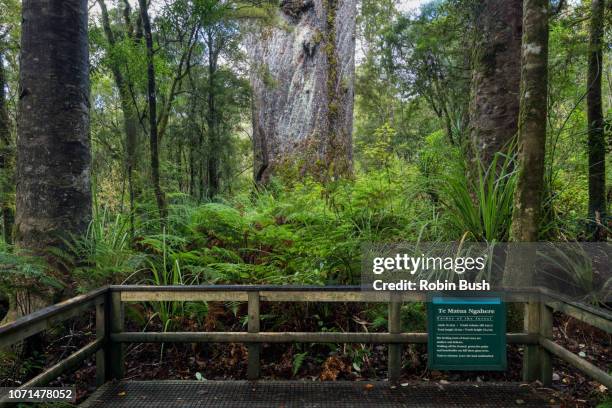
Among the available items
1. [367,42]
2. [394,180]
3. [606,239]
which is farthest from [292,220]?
[367,42]

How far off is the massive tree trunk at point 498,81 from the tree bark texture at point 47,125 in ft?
13.5

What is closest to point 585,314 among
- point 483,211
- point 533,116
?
point 483,211

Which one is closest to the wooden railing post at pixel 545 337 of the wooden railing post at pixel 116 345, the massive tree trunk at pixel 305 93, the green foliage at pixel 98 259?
the wooden railing post at pixel 116 345

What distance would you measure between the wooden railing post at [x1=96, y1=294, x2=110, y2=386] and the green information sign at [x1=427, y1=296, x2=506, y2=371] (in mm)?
2666

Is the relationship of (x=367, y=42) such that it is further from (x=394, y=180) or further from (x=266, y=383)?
(x=266, y=383)

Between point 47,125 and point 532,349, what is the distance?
4.70 meters

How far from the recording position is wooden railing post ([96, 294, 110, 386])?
3438mm

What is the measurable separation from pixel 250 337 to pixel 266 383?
0.39 meters

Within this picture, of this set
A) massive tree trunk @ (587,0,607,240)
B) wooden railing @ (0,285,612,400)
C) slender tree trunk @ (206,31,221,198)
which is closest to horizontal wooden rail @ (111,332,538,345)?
wooden railing @ (0,285,612,400)

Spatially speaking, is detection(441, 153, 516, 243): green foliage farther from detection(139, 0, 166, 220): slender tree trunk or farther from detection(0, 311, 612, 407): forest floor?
detection(139, 0, 166, 220): slender tree trunk

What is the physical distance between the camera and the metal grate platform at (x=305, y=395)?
120 inches

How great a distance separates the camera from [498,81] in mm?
4578

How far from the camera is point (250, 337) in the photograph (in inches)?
135

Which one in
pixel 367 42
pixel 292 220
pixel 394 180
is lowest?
pixel 292 220
